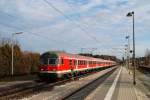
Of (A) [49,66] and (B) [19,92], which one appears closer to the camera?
(B) [19,92]

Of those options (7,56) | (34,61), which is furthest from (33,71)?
(7,56)

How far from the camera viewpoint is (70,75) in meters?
40.2

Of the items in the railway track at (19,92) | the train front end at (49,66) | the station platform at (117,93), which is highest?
the train front end at (49,66)

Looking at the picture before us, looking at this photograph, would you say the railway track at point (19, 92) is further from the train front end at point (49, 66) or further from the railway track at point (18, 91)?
the train front end at point (49, 66)

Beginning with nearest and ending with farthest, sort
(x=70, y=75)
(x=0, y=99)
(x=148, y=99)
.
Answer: (x=0, y=99) → (x=148, y=99) → (x=70, y=75)

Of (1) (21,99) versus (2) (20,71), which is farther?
(2) (20,71)

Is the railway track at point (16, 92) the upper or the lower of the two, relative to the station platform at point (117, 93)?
upper

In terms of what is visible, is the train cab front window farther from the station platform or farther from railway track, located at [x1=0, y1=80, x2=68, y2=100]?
railway track, located at [x1=0, y1=80, x2=68, y2=100]

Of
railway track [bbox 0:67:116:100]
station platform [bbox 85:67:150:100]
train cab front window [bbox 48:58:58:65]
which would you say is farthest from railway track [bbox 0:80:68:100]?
train cab front window [bbox 48:58:58:65]

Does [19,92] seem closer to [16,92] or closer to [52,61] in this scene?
[16,92]

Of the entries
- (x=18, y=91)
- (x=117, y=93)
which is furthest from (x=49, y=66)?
(x=117, y=93)

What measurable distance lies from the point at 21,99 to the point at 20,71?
1356 inches

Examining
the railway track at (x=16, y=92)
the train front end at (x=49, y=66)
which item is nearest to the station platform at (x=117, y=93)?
the railway track at (x=16, y=92)

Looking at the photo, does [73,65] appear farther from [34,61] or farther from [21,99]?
[21,99]
